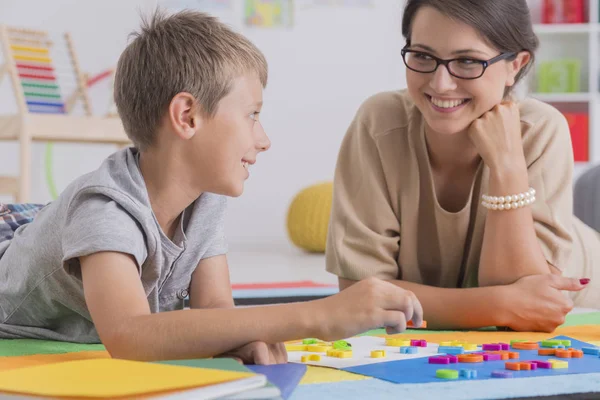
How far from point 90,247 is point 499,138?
772 mm

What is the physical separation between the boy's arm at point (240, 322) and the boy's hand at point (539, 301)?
0.51 meters

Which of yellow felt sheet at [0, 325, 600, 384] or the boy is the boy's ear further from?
yellow felt sheet at [0, 325, 600, 384]

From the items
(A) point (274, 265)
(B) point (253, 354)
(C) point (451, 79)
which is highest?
Result: (C) point (451, 79)

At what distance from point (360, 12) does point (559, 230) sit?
11.2 feet

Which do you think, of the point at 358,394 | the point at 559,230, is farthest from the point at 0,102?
the point at 358,394

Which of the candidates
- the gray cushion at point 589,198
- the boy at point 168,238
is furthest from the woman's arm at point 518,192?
the gray cushion at point 589,198

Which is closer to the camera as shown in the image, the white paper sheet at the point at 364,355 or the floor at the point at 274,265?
the white paper sheet at the point at 364,355

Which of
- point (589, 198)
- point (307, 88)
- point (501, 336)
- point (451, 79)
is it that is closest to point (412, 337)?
point (501, 336)

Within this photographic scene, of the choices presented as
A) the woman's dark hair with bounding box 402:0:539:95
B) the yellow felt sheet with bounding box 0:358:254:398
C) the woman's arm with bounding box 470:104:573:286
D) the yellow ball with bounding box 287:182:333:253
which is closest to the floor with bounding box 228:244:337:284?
the yellow ball with bounding box 287:182:333:253

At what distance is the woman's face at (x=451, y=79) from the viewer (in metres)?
1.44

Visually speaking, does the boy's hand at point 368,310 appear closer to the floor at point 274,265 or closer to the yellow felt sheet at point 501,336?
the yellow felt sheet at point 501,336

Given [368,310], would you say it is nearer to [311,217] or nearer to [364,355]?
[364,355]

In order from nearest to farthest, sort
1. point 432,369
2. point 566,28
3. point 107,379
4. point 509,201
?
1. point 107,379
2. point 432,369
3. point 509,201
4. point 566,28

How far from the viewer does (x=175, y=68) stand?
1.20 metres
